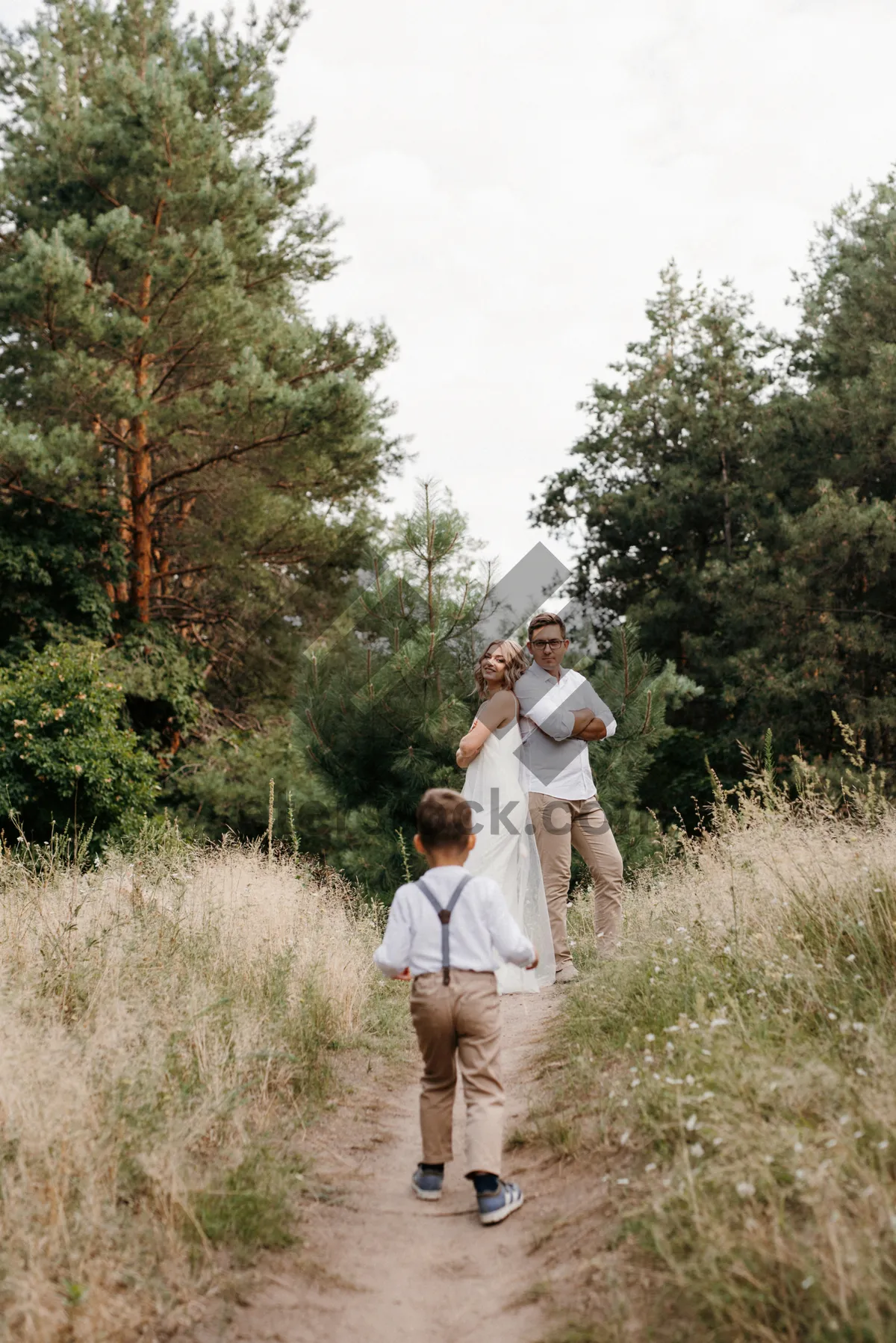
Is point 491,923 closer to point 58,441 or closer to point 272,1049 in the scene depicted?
point 272,1049

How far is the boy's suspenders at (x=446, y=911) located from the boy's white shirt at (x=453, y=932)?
13mm

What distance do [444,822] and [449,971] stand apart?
48 cm

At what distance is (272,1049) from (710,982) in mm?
1774

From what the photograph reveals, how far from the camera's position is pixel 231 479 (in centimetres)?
1847

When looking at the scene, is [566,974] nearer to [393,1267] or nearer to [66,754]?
[393,1267]

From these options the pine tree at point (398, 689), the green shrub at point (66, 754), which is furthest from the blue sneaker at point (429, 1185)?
the green shrub at point (66, 754)

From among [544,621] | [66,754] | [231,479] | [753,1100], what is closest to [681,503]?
[231,479]

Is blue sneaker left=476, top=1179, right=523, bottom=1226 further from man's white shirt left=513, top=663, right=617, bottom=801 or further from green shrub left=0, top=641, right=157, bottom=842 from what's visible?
green shrub left=0, top=641, right=157, bottom=842

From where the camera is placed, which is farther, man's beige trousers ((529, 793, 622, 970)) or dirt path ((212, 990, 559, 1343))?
man's beige trousers ((529, 793, 622, 970))

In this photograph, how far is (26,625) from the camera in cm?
1695

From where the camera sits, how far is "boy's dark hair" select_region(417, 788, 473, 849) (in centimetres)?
360

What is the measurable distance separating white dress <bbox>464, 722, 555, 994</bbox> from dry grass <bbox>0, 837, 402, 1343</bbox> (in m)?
0.94

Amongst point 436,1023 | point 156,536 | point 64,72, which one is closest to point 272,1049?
point 436,1023

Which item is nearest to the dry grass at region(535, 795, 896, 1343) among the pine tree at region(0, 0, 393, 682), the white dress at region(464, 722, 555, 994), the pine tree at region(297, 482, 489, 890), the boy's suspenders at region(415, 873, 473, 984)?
the white dress at region(464, 722, 555, 994)
